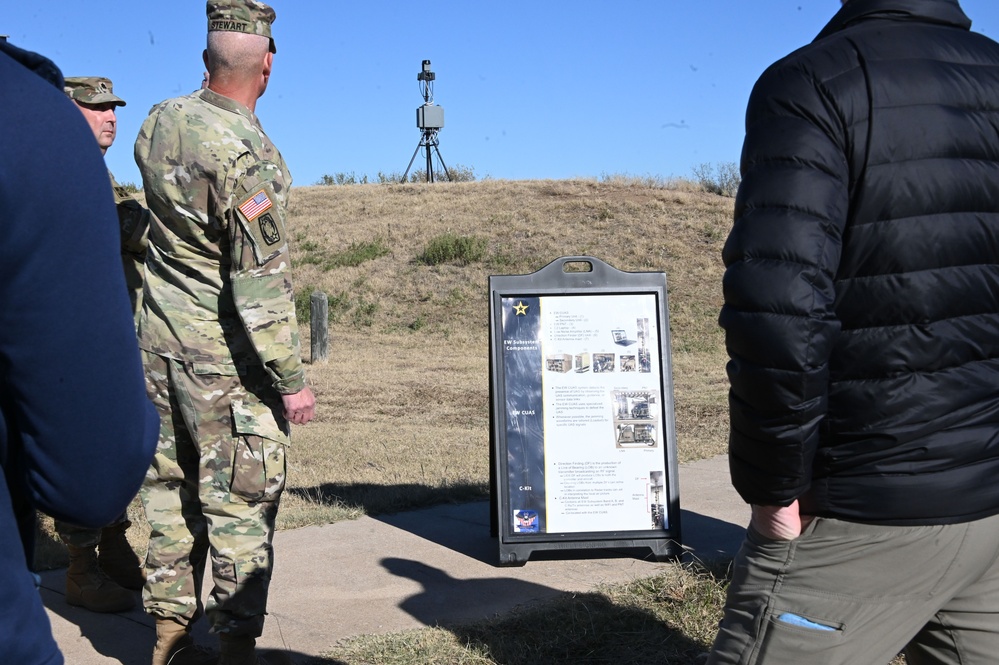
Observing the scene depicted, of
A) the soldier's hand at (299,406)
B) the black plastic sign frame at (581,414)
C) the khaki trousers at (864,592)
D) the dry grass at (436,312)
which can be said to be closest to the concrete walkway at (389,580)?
the black plastic sign frame at (581,414)

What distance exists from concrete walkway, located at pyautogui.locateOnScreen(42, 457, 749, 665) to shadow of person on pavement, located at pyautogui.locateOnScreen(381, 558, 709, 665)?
0.02 metres

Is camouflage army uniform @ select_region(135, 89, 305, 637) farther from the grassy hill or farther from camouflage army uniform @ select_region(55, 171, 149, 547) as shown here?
the grassy hill

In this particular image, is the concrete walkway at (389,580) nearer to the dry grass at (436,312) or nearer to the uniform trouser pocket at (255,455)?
the dry grass at (436,312)

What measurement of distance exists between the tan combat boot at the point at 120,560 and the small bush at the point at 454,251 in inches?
691

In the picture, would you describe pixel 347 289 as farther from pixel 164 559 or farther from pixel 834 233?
pixel 834 233

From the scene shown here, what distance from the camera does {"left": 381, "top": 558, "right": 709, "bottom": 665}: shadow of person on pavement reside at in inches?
152

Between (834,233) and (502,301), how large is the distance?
3.28m

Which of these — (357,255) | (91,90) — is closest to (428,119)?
(357,255)

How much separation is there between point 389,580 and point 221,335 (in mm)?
1708

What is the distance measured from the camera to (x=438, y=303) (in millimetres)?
20188

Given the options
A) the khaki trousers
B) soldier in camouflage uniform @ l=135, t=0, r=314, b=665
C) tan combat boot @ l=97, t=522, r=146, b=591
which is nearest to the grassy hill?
tan combat boot @ l=97, t=522, r=146, b=591

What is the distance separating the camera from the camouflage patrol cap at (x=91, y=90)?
5004mm

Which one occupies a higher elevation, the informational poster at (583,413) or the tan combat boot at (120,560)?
the informational poster at (583,413)

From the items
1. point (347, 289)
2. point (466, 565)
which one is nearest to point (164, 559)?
point (466, 565)
